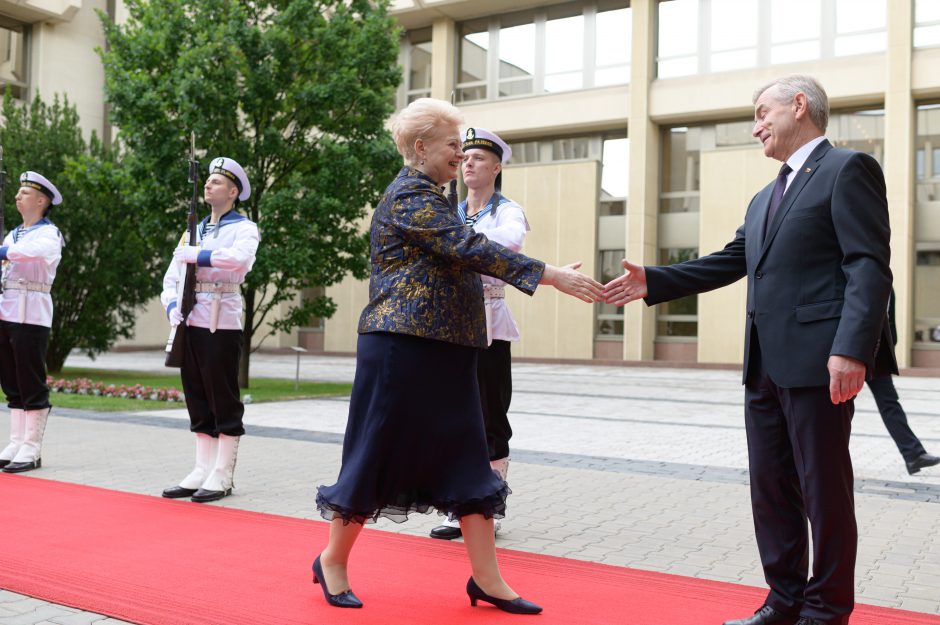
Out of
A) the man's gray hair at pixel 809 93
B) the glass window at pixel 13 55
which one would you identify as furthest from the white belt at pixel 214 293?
the glass window at pixel 13 55

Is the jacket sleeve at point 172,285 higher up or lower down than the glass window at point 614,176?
lower down

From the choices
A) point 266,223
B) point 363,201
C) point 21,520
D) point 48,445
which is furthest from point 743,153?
point 21,520

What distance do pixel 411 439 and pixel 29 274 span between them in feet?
15.3

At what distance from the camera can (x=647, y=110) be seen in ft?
86.9

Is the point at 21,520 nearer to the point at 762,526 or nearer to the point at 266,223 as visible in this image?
the point at 762,526

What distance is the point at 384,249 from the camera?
361 cm

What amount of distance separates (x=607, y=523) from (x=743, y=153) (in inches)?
865

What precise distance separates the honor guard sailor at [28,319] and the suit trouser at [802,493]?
561 centimetres

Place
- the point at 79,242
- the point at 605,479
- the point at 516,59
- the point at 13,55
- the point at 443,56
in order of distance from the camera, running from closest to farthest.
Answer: the point at 605,479
the point at 79,242
the point at 13,55
the point at 516,59
the point at 443,56

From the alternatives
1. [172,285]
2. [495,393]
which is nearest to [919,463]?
[495,393]

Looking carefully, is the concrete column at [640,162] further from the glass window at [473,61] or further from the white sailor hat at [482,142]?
the white sailor hat at [482,142]

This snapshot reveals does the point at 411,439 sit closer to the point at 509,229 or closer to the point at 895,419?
the point at 509,229

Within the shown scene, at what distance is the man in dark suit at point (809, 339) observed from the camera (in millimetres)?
3082

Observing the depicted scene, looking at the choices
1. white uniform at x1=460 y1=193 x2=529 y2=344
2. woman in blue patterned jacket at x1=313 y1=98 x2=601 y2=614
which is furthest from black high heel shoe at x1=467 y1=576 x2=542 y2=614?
white uniform at x1=460 y1=193 x2=529 y2=344
